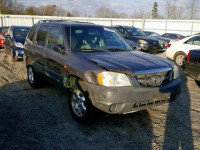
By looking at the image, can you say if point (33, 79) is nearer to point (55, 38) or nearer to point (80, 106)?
point (55, 38)

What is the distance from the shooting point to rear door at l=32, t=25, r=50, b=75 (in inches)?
179

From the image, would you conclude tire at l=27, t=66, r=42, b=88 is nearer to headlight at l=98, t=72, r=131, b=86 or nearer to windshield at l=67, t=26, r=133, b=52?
windshield at l=67, t=26, r=133, b=52

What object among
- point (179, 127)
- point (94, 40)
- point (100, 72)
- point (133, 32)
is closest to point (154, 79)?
point (100, 72)

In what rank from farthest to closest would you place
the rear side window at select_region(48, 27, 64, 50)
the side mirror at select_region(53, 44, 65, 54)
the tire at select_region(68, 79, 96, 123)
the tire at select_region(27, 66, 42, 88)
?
the tire at select_region(27, 66, 42, 88)
the rear side window at select_region(48, 27, 64, 50)
the side mirror at select_region(53, 44, 65, 54)
the tire at select_region(68, 79, 96, 123)

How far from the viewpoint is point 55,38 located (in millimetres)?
4242

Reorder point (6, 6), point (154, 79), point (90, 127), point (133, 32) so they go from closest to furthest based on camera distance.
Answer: point (154, 79)
point (90, 127)
point (133, 32)
point (6, 6)

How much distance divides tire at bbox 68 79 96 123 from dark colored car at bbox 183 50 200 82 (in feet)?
11.6

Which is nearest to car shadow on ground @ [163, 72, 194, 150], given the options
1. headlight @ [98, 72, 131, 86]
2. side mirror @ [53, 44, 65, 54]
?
headlight @ [98, 72, 131, 86]

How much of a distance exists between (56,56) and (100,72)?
1386 millimetres

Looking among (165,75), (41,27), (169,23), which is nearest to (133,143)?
(165,75)

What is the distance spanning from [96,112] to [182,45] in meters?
6.76

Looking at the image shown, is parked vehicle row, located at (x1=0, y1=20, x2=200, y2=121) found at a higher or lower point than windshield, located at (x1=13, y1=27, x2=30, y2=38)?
lower

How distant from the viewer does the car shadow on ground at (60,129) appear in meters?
2.94

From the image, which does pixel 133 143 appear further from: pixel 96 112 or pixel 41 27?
pixel 41 27
